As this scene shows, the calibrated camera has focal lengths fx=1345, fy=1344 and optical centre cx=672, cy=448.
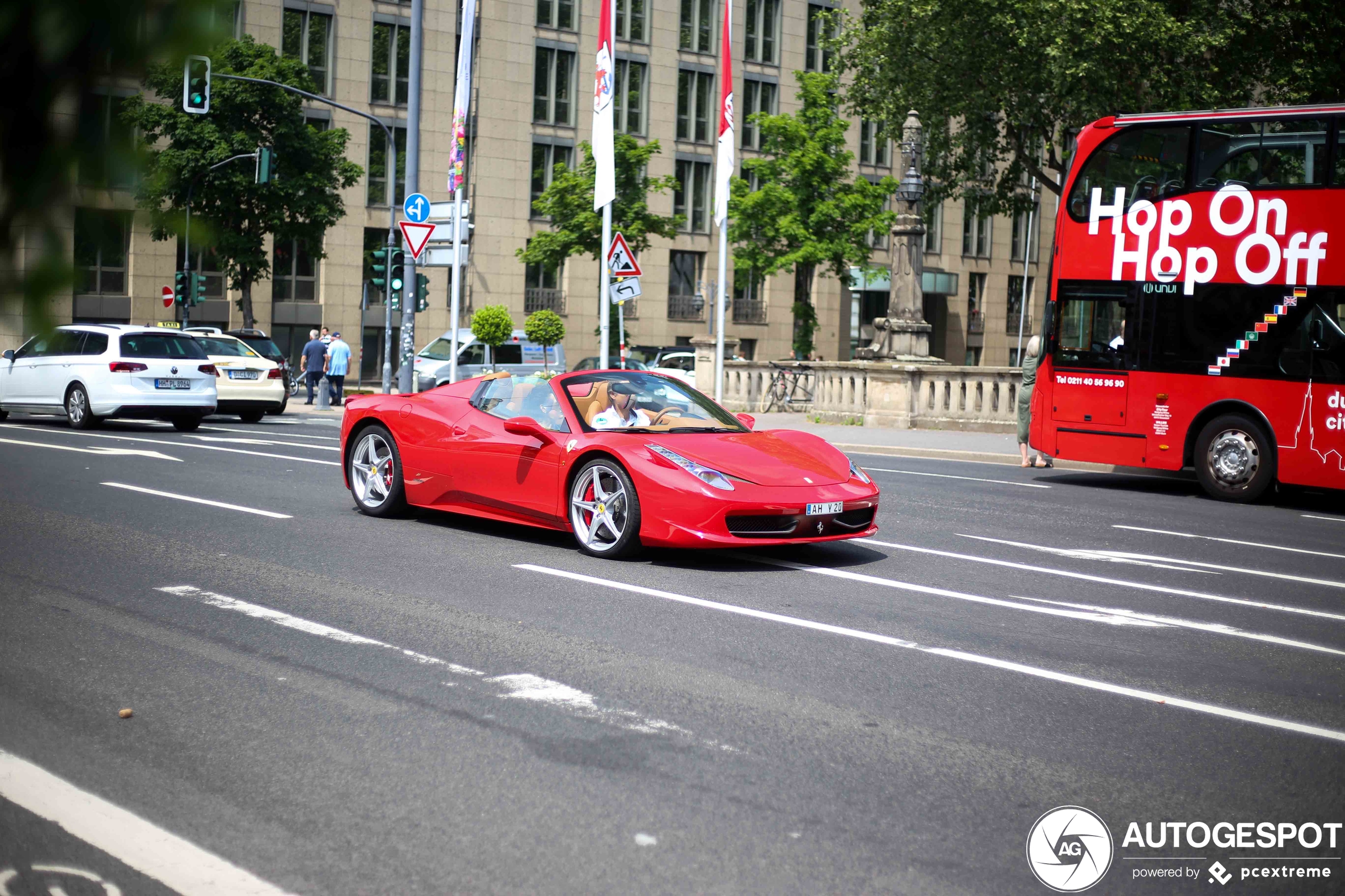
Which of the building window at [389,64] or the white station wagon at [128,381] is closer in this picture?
the white station wagon at [128,381]

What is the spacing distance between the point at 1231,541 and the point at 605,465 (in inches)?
229

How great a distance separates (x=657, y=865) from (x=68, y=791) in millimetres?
1929

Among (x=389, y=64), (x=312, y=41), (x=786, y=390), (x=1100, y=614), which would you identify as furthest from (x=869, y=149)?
(x=1100, y=614)

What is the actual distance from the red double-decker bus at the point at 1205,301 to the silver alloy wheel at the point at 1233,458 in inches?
0.5

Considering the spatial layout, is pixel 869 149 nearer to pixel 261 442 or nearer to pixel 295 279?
pixel 295 279

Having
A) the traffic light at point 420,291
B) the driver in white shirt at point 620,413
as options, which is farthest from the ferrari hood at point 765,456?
the traffic light at point 420,291

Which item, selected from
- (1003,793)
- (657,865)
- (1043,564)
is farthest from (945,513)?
(657,865)

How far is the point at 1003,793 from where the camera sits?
4324 millimetres

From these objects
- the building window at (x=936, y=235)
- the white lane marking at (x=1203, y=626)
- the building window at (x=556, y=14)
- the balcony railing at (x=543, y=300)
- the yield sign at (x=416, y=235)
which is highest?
the building window at (x=556, y=14)

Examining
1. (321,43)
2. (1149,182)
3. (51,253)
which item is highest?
(321,43)

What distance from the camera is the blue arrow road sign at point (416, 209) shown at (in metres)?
24.3

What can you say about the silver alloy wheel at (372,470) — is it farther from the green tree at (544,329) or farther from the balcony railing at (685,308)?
the balcony railing at (685,308)

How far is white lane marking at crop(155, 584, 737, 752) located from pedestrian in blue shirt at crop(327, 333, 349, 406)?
23.7 m

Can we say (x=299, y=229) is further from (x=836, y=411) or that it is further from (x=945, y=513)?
(x=945, y=513)
